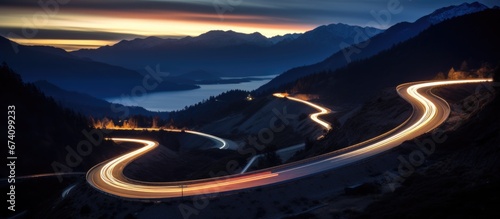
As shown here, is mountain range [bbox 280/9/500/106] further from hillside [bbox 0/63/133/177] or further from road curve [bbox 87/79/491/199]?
road curve [bbox 87/79/491/199]

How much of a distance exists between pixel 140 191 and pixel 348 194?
60.9 feet

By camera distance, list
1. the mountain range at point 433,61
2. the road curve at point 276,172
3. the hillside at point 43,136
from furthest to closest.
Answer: the mountain range at point 433,61, the hillside at point 43,136, the road curve at point 276,172

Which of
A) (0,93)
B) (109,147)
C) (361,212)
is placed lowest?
(361,212)

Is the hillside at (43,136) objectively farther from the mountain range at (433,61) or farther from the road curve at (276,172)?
the mountain range at (433,61)

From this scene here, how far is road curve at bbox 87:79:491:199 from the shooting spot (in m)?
43.6

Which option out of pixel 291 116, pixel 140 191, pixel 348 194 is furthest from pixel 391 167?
pixel 291 116

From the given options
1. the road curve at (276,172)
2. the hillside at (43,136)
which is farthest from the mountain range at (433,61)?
the road curve at (276,172)

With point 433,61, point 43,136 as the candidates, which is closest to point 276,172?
point 43,136

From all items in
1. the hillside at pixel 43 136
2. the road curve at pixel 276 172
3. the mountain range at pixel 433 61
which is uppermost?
the mountain range at pixel 433 61

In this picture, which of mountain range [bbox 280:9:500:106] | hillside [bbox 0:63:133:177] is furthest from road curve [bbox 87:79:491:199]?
mountain range [bbox 280:9:500:106]

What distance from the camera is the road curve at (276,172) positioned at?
43.6m

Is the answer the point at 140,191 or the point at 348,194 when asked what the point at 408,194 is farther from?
the point at 140,191

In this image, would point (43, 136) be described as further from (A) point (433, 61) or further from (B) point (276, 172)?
(A) point (433, 61)

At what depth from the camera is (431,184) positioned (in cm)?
3622
